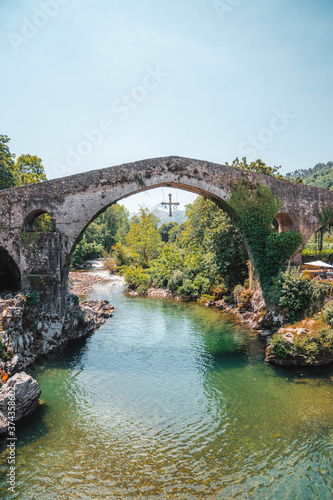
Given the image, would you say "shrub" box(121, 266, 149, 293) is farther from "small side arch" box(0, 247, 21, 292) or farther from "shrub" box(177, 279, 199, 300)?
"small side arch" box(0, 247, 21, 292)

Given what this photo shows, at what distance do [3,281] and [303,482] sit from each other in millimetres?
14263

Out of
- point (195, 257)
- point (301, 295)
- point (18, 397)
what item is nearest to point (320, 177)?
point (195, 257)

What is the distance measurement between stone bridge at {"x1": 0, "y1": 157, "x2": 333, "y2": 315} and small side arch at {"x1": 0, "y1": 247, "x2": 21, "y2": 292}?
197 cm

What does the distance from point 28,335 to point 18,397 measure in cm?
392

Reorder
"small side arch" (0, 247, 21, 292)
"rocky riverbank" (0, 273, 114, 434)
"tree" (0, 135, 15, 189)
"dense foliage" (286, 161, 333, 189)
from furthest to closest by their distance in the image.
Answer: "dense foliage" (286, 161, 333, 189) < "tree" (0, 135, 15, 189) < "small side arch" (0, 247, 21, 292) < "rocky riverbank" (0, 273, 114, 434)

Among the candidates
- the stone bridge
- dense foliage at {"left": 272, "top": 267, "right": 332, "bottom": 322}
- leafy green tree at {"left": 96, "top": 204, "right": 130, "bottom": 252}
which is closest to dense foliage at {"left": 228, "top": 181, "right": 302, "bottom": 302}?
the stone bridge

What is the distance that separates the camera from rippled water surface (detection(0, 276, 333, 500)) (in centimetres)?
612

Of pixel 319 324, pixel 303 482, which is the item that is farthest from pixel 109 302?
pixel 303 482

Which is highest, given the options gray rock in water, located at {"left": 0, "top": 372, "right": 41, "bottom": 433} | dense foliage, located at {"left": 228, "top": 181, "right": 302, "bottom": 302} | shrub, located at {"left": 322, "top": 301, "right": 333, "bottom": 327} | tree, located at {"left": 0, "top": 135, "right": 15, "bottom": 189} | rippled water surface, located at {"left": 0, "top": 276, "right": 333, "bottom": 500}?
tree, located at {"left": 0, "top": 135, "right": 15, "bottom": 189}

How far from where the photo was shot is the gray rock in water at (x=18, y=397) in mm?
7582

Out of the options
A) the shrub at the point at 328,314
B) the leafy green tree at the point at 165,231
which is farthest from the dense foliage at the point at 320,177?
the shrub at the point at 328,314

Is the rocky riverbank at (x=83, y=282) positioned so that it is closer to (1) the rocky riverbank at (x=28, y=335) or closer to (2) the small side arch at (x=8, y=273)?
(2) the small side arch at (x=8, y=273)

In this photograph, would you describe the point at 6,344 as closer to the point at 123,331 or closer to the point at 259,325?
the point at 123,331

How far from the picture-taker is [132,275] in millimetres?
25766
